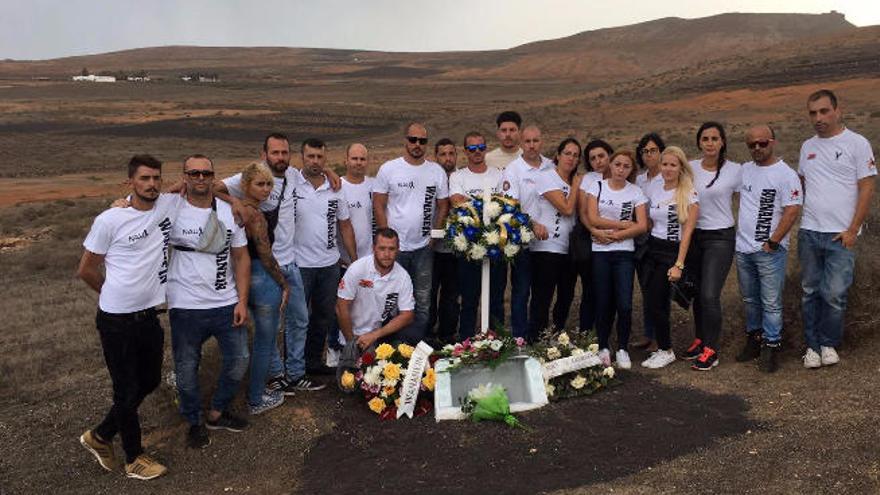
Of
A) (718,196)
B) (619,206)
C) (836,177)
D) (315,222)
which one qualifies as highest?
(836,177)

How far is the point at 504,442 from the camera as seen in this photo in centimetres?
522

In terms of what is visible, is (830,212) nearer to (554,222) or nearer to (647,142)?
(647,142)

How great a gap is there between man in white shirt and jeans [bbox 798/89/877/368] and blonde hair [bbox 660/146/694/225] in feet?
3.02

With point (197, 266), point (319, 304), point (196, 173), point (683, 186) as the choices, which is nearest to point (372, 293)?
point (319, 304)

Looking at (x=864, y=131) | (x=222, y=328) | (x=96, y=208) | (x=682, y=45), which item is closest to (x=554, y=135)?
(x=864, y=131)

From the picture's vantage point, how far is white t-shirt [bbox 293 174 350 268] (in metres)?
6.40

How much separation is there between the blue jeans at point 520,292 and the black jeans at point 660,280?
1.08 meters

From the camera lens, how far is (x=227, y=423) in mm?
5949

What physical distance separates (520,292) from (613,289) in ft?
2.87

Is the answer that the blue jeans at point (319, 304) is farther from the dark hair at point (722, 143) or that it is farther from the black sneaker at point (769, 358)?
the black sneaker at point (769, 358)

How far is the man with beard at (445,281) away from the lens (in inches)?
284

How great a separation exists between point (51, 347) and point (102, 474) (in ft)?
14.1

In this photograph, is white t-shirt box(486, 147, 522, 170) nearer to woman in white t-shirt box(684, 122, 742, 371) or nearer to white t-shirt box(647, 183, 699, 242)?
white t-shirt box(647, 183, 699, 242)

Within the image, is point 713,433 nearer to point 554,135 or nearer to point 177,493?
point 177,493
